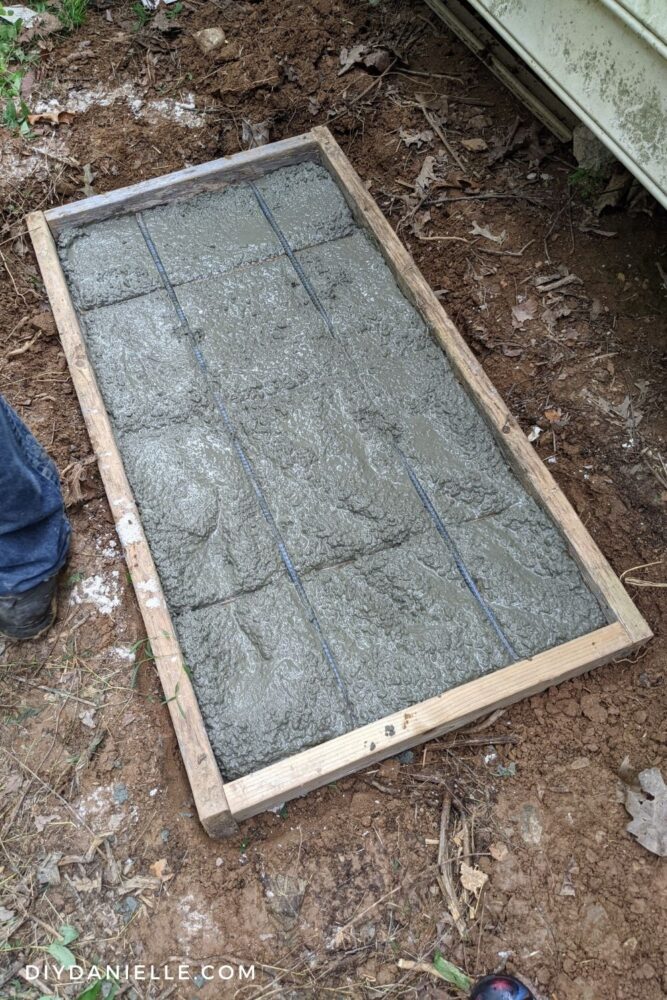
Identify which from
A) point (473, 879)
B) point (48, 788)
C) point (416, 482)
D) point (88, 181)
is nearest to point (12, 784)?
point (48, 788)

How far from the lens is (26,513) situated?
2.39m

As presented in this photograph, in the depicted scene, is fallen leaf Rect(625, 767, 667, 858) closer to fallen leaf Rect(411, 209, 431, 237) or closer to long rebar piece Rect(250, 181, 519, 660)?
long rebar piece Rect(250, 181, 519, 660)

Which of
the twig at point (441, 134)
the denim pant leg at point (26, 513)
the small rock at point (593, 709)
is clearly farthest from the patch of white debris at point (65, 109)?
the small rock at point (593, 709)

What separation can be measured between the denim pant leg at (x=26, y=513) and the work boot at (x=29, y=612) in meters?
0.03

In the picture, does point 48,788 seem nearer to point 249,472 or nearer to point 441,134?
point 249,472

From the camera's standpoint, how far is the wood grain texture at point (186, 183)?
11.2 ft

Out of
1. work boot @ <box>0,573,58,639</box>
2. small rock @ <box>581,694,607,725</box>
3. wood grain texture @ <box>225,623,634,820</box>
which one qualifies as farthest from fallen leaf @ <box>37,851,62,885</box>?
small rock @ <box>581,694,607,725</box>

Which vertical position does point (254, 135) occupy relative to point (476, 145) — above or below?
below

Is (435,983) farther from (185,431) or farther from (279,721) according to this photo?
(185,431)

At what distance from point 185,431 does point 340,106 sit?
2.12 m

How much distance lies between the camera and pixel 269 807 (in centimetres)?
223

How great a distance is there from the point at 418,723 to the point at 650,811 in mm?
725

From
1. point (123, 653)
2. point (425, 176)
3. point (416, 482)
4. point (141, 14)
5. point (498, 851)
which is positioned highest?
point (141, 14)

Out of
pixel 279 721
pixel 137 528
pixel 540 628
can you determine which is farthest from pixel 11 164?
pixel 540 628
